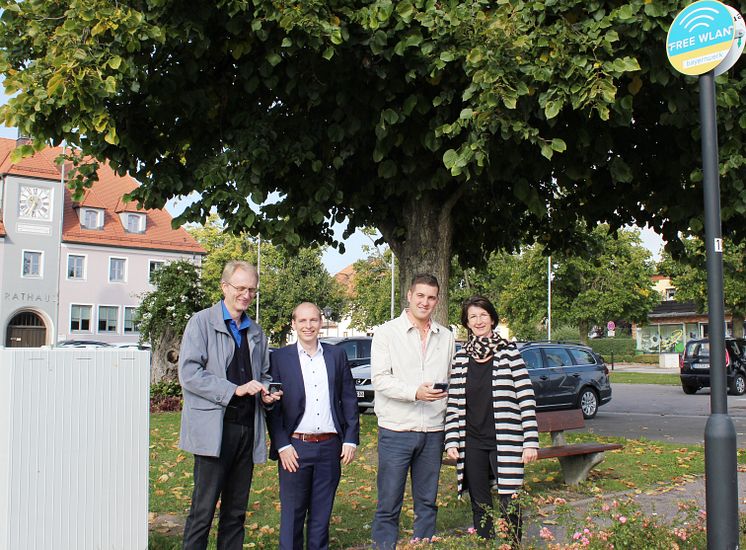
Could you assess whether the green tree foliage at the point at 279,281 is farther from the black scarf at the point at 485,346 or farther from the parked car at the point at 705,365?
the black scarf at the point at 485,346

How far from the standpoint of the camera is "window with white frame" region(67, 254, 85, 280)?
52719 millimetres

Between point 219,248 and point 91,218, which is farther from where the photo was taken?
point 219,248

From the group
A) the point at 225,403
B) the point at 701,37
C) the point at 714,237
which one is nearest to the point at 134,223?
the point at 225,403

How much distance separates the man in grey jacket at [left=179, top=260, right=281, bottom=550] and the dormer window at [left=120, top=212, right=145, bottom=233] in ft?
176

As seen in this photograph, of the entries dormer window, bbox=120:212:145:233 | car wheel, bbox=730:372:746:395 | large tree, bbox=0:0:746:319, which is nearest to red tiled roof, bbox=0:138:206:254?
dormer window, bbox=120:212:145:233

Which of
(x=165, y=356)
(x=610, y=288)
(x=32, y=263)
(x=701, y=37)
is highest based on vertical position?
(x=32, y=263)

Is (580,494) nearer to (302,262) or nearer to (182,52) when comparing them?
(182,52)

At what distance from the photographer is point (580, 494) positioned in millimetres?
8289

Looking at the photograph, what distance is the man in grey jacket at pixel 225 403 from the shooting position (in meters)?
4.77

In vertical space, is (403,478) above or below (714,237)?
below

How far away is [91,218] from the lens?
54656mm

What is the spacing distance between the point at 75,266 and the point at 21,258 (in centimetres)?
437

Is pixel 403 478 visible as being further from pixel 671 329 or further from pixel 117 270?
pixel 671 329

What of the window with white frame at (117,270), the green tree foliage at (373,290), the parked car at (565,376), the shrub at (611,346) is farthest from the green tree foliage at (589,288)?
the parked car at (565,376)
